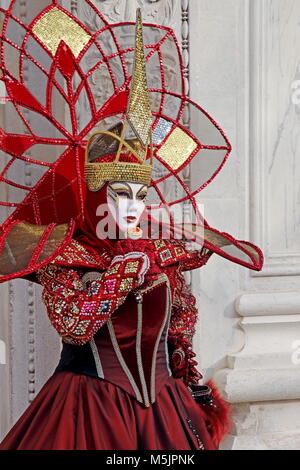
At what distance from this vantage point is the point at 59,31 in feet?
5.22

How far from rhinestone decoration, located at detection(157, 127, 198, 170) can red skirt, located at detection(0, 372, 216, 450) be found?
0.50 meters

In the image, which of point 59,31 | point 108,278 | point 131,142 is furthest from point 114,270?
point 59,31

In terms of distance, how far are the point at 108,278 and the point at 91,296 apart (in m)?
0.04

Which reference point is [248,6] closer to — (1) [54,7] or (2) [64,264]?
(1) [54,7]

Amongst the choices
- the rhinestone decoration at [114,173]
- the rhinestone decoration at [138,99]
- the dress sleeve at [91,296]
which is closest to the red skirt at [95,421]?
the dress sleeve at [91,296]

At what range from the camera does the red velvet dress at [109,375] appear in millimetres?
1386

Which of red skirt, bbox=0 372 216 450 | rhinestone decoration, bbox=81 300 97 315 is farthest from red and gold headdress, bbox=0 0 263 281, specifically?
red skirt, bbox=0 372 216 450

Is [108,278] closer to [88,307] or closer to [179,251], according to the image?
[88,307]

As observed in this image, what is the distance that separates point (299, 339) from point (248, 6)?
92cm

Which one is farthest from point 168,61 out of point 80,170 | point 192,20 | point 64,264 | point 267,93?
point 64,264

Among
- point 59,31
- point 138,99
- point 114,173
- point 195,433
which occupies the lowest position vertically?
point 195,433

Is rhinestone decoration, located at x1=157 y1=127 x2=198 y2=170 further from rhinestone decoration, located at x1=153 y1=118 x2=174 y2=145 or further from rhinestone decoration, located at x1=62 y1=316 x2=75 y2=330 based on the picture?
rhinestone decoration, located at x1=62 y1=316 x2=75 y2=330

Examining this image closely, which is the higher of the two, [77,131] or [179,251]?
[77,131]

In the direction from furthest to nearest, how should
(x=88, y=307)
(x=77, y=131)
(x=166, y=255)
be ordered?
(x=77, y=131) < (x=166, y=255) < (x=88, y=307)
